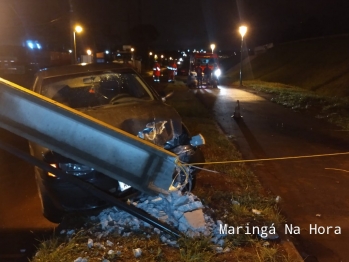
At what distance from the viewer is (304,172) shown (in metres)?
7.37

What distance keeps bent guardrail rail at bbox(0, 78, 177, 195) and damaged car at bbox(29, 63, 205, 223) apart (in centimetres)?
41

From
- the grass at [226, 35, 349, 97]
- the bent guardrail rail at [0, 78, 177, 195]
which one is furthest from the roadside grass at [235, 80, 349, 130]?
the bent guardrail rail at [0, 78, 177, 195]

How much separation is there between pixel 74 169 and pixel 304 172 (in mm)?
4175

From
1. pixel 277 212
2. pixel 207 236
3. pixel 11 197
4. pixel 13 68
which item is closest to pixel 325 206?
pixel 277 212

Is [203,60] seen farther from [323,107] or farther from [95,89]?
[95,89]

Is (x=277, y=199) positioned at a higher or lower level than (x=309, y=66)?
lower

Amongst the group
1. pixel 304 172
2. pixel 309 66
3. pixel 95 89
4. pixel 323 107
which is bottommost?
pixel 304 172

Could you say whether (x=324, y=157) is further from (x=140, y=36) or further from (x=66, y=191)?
(x=140, y=36)

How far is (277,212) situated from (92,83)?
3.47 metres

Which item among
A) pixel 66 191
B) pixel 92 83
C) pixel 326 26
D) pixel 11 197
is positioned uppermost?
pixel 326 26

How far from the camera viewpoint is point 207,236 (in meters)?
4.34

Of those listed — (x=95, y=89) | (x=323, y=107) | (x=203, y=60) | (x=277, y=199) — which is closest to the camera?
(x=277, y=199)

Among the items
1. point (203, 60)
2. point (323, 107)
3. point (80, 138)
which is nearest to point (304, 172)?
point (80, 138)

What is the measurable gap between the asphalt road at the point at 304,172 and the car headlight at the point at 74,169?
7.63 feet
